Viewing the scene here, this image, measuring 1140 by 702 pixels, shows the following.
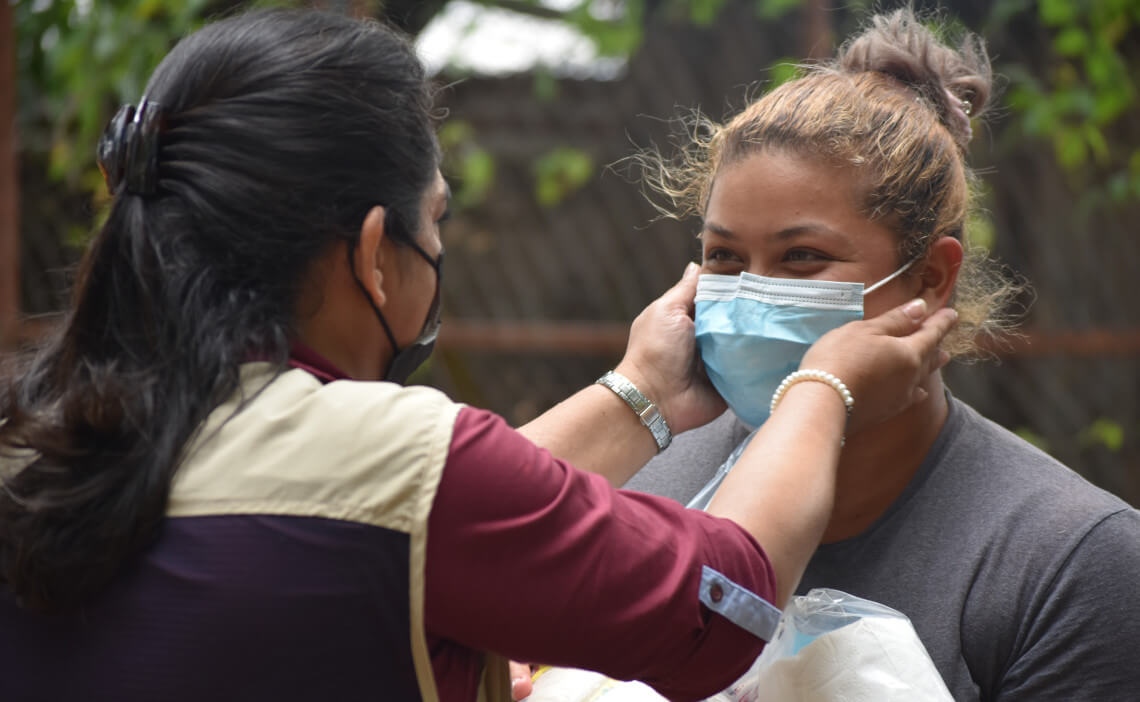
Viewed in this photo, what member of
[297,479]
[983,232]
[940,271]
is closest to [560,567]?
[297,479]

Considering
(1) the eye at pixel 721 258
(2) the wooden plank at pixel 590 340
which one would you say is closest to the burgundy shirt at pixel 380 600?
(1) the eye at pixel 721 258

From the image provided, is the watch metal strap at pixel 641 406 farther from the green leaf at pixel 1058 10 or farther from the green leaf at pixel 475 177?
the green leaf at pixel 1058 10

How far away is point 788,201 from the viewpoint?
1951 millimetres

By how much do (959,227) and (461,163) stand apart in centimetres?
251

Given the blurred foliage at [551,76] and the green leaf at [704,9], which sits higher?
the green leaf at [704,9]

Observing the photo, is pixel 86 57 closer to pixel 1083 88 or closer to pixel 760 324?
pixel 760 324

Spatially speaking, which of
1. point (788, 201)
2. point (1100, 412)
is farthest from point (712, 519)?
point (1100, 412)

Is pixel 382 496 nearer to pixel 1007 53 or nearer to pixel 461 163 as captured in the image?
pixel 461 163

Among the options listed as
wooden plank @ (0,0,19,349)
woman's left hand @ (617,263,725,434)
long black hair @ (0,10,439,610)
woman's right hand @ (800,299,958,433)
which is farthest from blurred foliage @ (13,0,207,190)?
woman's right hand @ (800,299,958,433)

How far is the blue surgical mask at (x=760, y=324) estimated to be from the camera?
1.91 m

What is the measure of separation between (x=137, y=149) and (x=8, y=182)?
2.34 m

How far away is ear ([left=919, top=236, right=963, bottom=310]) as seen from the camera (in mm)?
2002

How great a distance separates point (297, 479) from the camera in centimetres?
118

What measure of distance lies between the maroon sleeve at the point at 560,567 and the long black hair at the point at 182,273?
0.28 m
